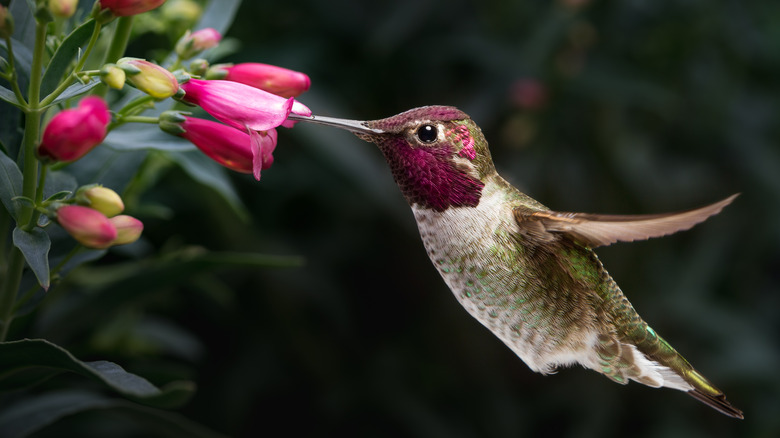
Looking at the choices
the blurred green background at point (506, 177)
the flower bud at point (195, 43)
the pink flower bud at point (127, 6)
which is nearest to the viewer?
the pink flower bud at point (127, 6)

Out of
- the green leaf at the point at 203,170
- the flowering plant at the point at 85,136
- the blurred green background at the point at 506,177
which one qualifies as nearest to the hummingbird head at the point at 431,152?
the flowering plant at the point at 85,136

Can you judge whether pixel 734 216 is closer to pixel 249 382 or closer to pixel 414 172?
pixel 249 382

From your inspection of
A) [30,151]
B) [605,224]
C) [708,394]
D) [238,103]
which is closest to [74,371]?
[30,151]

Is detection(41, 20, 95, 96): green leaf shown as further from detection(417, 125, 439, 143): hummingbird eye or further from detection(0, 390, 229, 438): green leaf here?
detection(0, 390, 229, 438): green leaf

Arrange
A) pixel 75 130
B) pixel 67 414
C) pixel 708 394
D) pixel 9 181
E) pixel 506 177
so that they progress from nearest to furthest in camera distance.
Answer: pixel 75 130, pixel 9 181, pixel 708 394, pixel 67 414, pixel 506 177

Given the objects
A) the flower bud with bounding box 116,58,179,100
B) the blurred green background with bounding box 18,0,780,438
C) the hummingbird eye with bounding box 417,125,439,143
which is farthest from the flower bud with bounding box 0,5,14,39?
the blurred green background with bounding box 18,0,780,438

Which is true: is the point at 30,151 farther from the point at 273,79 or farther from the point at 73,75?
the point at 273,79

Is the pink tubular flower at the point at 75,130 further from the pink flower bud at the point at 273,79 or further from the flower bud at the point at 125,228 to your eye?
the pink flower bud at the point at 273,79
